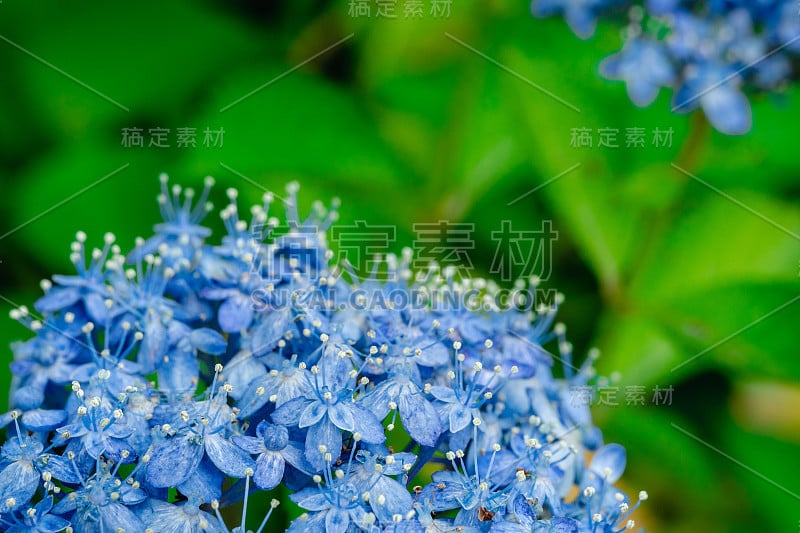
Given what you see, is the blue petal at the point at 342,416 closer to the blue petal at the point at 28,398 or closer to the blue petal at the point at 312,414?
the blue petal at the point at 312,414

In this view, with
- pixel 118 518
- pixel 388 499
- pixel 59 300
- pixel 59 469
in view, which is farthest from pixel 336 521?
pixel 59 300

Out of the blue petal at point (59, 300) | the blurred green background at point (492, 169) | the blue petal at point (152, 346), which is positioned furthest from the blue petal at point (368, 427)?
the blurred green background at point (492, 169)

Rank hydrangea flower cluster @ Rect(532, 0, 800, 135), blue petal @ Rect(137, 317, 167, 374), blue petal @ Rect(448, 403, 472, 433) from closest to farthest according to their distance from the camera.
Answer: blue petal @ Rect(448, 403, 472, 433) → blue petal @ Rect(137, 317, 167, 374) → hydrangea flower cluster @ Rect(532, 0, 800, 135)

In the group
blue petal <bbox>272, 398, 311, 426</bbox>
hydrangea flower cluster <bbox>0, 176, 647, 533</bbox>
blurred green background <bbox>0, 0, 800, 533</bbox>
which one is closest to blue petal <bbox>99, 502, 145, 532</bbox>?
hydrangea flower cluster <bbox>0, 176, 647, 533</bbox>

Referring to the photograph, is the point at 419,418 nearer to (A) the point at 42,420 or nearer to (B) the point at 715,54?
(A) the point at 42,420

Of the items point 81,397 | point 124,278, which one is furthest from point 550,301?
point 81,397

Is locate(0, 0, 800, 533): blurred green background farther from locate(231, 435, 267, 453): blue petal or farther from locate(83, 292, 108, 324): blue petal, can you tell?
locate(231, 435, 267, 453): blue petal
